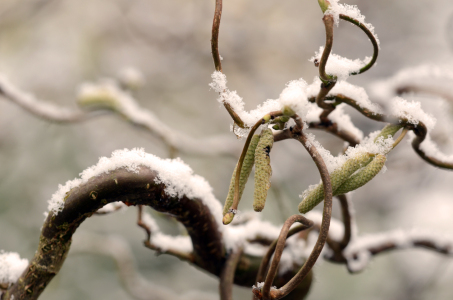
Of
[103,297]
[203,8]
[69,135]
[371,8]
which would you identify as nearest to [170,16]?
[203,8]

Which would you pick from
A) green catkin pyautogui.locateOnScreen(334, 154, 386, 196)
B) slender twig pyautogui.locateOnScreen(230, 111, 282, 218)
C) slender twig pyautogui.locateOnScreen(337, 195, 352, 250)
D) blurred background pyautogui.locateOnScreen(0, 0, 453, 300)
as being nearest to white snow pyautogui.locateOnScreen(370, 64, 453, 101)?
slender twig pyautogui.locateOnScreen(337, 195, 352, 250)

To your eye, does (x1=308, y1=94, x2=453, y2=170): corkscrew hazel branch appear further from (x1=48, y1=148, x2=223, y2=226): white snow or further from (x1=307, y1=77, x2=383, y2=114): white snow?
(x1=48, y1=148, x2=223, y2=226): white snow

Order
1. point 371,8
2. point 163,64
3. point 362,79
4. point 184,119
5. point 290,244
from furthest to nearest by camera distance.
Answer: point 184,119 < point 163,64 < point 371,8 < point 362,79 < point 290,244

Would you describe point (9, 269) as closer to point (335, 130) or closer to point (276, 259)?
point (276, 259)

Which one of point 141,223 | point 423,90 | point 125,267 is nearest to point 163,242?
point 141,223

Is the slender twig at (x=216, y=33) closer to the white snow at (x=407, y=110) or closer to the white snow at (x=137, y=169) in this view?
the white snow at (x=137, y=169)

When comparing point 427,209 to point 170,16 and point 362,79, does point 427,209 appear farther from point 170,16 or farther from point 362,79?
point 170,16

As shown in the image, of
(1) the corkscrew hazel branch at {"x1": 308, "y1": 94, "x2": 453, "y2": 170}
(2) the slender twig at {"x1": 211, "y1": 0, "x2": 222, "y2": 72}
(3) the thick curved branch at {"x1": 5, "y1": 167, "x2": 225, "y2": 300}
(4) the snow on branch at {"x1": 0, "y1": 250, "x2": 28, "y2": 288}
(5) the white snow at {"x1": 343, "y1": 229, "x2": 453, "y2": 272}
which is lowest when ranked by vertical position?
(4) the snow on branch at {"x1": 0, "y1": 250, "x2": 28, "y2": 288}
